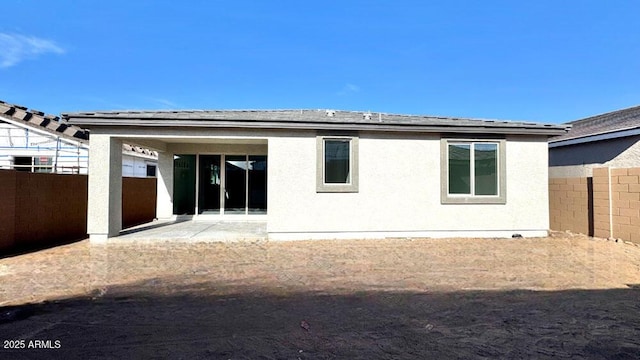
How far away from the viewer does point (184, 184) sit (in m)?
13.9

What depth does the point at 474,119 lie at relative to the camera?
11203mm

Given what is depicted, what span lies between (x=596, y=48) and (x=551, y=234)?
1137 cm

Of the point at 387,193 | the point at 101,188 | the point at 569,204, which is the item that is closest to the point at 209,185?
the point at 101,188

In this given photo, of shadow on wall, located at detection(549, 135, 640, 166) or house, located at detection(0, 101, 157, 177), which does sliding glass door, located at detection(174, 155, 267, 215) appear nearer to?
house, located at detection(0, 101, 157, 177)

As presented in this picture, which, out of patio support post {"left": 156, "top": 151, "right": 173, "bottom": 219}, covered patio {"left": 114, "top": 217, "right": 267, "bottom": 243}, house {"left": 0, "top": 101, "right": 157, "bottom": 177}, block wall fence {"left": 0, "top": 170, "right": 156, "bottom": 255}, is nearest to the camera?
block wall fence {"left": 0, "top": 170, "right": 156, "bottom": 255}

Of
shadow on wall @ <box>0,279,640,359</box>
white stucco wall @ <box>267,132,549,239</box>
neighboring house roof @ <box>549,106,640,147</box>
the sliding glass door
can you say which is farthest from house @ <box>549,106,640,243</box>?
the sliding glass door

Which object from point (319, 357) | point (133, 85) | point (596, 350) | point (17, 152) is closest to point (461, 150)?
point (596, 350)

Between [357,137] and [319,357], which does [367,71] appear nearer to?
[357,137]

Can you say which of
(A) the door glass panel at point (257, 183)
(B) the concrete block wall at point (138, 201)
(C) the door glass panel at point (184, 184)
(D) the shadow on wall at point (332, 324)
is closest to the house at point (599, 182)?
(D) the shadow on wall at point (332, 324)

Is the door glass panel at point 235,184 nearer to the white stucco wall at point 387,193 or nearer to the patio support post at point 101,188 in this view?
the white stucco wall at point 387,193

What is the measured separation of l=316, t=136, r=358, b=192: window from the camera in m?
10.1

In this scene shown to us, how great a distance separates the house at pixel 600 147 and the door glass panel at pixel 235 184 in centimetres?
1094

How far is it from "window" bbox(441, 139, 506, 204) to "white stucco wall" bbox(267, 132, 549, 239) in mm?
229

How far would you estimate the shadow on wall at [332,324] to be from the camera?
3.45 m
